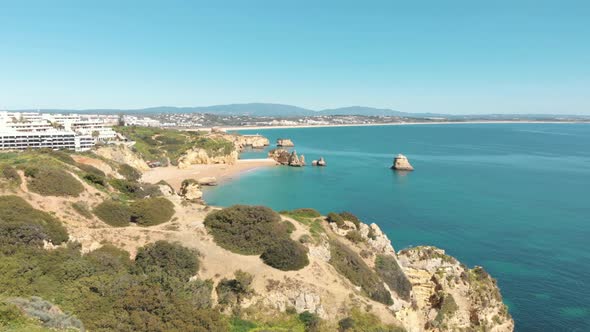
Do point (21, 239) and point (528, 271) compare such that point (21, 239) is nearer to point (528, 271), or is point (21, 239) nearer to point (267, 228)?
point (267, 228)

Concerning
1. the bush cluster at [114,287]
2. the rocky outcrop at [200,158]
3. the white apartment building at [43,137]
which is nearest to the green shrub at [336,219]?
the bush cluster at [114,287]

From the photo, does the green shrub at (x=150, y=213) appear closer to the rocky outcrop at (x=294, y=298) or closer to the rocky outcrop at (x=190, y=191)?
the rocky outcrop at (x=294, y=298)

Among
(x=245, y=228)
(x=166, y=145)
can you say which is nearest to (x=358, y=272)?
(x=245, y=228)

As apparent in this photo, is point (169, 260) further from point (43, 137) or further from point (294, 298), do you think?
point (43, 137)

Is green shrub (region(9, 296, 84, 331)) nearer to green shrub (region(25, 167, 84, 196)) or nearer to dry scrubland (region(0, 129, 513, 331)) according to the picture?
dry scrubland (region(0, 129, 513, 331))

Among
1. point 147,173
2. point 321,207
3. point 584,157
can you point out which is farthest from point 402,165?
point 584,157

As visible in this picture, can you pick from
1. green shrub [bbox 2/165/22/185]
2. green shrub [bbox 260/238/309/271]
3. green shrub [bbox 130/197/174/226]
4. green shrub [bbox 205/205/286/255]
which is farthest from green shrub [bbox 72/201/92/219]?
green shrub [bbox 260/238/309/271]
